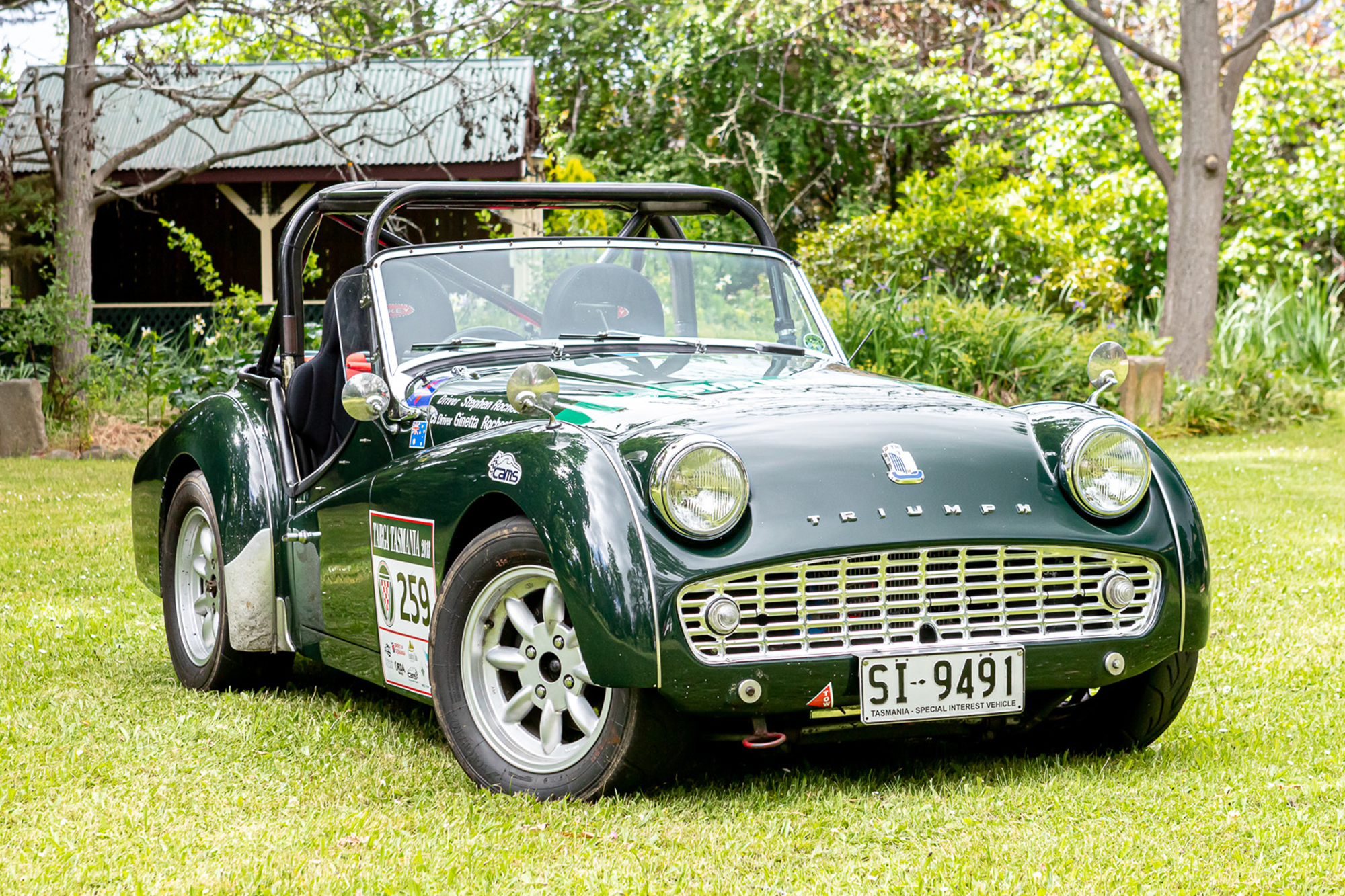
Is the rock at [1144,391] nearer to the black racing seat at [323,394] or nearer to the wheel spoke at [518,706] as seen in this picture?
the black racing seat at [323,394]

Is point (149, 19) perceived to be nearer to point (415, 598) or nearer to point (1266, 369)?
point (415, 598)

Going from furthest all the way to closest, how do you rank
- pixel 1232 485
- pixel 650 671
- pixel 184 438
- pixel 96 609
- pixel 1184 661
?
1. pixel 1232 485
2. pixel 96 609
3. pixel 184 438
4. pixel 1184 661
5. pixel 650 671

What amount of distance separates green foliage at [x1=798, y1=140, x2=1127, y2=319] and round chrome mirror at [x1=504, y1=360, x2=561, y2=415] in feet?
41.4

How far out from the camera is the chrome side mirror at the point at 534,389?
12.2ft

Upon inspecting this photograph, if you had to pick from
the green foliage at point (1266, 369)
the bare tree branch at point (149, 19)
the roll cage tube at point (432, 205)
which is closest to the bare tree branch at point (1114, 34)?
the green foliage at point (1266, 369)

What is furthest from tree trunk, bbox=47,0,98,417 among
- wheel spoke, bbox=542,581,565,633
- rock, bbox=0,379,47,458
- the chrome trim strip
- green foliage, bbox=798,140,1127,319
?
the chrome trim strip

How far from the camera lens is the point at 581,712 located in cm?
352

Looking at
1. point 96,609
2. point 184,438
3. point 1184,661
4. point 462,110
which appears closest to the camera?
point 1184,661

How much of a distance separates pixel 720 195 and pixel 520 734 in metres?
2.40

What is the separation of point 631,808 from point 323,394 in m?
2.17

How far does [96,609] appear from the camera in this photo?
250 inches

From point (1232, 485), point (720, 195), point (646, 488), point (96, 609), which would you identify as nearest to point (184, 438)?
point (96, 609)

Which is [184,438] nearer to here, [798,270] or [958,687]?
[798,270]

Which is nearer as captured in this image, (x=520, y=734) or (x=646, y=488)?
(x=646, y=488)
